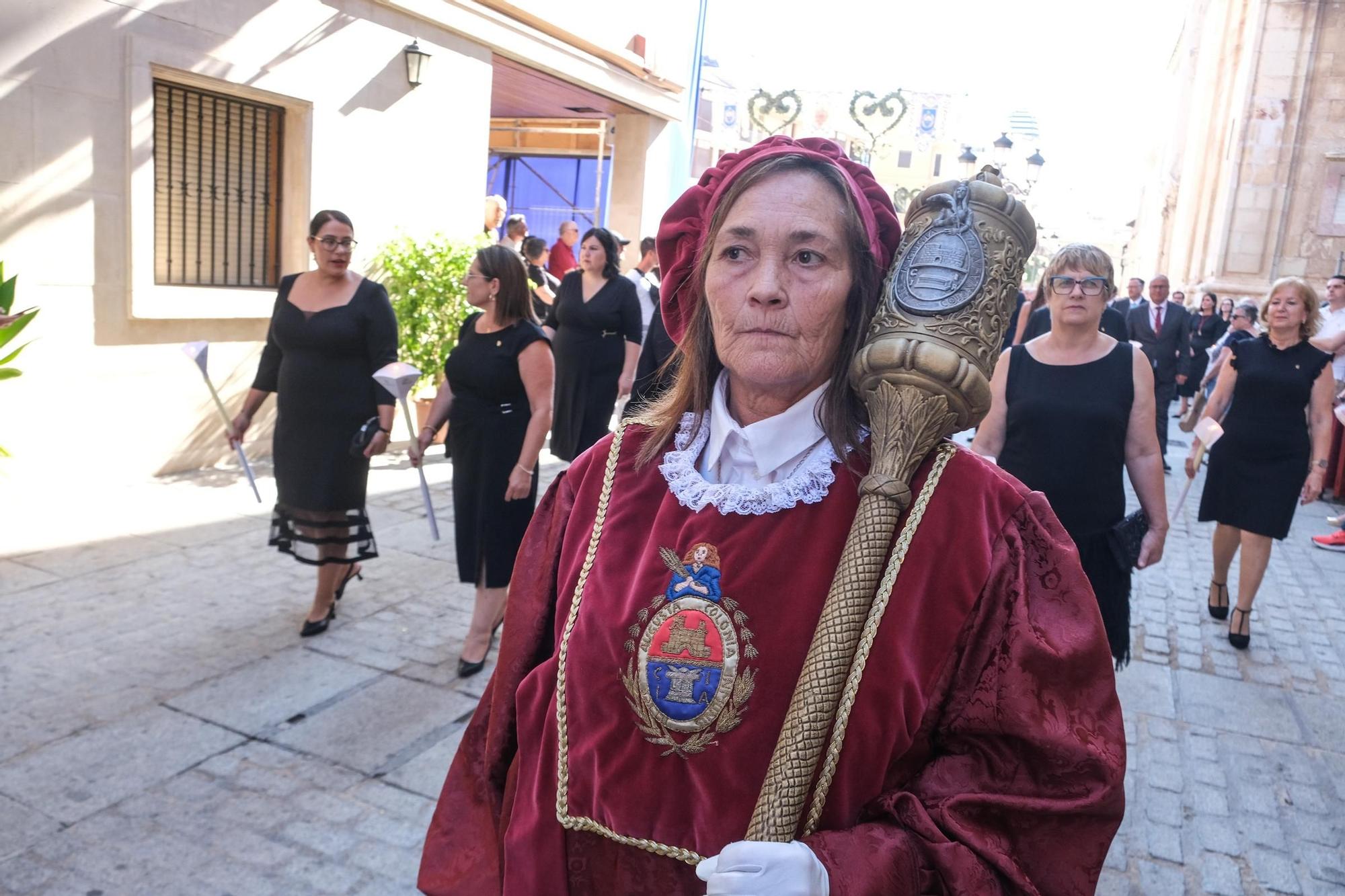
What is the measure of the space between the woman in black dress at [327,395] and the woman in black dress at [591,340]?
2.17m

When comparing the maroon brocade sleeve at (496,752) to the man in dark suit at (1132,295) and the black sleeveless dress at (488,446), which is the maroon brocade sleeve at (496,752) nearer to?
the black sleeveless dress at (488,446)

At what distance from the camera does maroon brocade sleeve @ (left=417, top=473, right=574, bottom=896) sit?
178cm

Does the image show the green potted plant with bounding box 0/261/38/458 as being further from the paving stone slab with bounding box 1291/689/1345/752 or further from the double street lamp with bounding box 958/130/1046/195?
the double street lamp with bounding box 958/130/1046/195

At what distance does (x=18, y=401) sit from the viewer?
6.91m

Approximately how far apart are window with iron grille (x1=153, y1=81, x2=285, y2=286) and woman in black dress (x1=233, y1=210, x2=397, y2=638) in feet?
12.0

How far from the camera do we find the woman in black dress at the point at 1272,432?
5852 millimetres

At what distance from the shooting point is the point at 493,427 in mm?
4820

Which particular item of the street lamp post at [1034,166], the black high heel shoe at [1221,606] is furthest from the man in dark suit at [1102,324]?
the street lamp post at [1034,166]

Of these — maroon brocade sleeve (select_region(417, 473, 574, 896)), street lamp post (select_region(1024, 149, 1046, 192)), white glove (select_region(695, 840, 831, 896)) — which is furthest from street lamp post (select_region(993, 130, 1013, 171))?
white glove (select_region(695, 840, 831, 896))

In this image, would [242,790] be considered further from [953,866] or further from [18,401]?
[18,401]

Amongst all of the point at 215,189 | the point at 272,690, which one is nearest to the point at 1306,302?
the point at 272,690

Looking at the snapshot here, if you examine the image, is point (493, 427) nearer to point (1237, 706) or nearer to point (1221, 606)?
point (1237, 706)

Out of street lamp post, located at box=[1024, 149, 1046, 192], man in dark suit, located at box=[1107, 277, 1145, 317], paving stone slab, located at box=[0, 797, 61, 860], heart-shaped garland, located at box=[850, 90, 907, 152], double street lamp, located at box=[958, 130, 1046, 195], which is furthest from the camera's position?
man in dark suit, located at box=[1107, 277, 1145, 317]

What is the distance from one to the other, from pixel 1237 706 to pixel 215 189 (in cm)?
791
